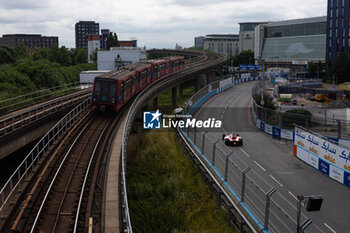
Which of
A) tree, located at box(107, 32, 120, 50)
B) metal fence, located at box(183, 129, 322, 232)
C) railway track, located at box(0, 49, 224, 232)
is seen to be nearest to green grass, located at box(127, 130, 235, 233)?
metal fence, located at box(183, 129, 322, 232)

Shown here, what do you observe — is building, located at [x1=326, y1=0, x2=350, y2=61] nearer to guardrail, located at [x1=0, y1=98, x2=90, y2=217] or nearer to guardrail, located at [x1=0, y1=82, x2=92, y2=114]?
guardrail, located at [x1=0, y1=82, x2=92, y2=114]

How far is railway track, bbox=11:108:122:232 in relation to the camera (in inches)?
587

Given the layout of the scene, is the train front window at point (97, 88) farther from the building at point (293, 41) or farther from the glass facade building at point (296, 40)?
the glass facade building at point (296, 40)

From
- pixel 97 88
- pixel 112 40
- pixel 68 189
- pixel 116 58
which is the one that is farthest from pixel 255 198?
pixel 112 40

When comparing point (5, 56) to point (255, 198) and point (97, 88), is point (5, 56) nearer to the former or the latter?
point (97, 88)

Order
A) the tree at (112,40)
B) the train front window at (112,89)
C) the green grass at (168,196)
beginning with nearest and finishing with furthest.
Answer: the green grass at (168,196)
the train front window at (112,89)
the tree at (112,40)

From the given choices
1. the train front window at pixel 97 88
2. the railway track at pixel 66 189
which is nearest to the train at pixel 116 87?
the train front window at pixel 97 88

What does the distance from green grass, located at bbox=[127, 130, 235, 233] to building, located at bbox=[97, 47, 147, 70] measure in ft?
220

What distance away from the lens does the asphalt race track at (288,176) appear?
18.0 meters

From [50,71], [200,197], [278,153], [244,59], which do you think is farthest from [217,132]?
[244,59]

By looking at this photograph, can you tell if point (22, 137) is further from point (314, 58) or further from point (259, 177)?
point (314, 58)

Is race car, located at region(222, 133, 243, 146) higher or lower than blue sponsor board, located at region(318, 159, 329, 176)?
higher

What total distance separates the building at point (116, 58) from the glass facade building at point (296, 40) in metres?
58.5

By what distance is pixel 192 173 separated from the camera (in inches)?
1005
